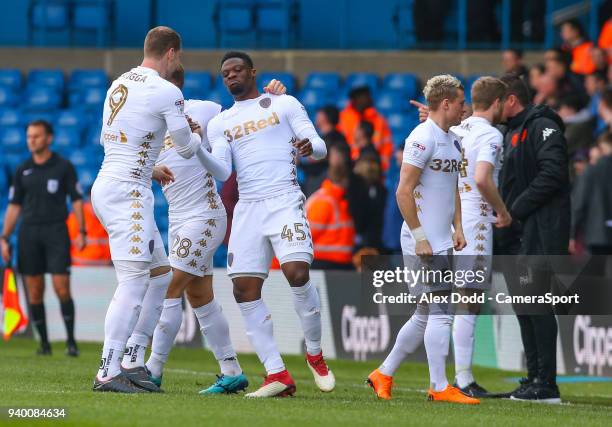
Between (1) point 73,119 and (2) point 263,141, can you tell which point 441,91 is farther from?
(1) point 73,119

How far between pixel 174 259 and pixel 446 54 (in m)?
12.3

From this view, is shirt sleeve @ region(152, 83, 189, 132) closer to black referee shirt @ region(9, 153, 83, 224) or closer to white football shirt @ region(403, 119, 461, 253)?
white football shirt @ region(403, 119, 461, 253)

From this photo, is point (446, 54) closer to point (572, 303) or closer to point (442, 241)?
point (572, 303)

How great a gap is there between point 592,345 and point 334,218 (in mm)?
3557

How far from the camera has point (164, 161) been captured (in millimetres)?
10625

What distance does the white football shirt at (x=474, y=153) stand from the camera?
431 inches

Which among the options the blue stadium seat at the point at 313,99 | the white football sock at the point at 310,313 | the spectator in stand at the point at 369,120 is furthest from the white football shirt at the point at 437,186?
the blue stadium seat at the point at 313,99

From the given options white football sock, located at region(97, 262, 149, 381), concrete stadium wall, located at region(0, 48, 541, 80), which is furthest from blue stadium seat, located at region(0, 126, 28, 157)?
white football sock, located at region(97, 262, 149, 381)

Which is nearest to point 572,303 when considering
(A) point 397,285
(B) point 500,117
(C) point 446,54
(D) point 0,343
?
(A) point 397,285

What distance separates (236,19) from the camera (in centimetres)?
2341

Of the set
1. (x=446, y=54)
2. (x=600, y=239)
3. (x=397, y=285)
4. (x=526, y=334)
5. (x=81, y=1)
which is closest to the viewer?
(x=526, y=334)

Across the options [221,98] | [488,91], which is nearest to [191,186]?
[488,91]

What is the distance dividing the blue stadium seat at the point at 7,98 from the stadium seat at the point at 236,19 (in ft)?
11.2

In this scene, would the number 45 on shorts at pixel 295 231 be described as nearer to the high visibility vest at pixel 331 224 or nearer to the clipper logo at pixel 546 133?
the clipper logo at pixel 546 133
